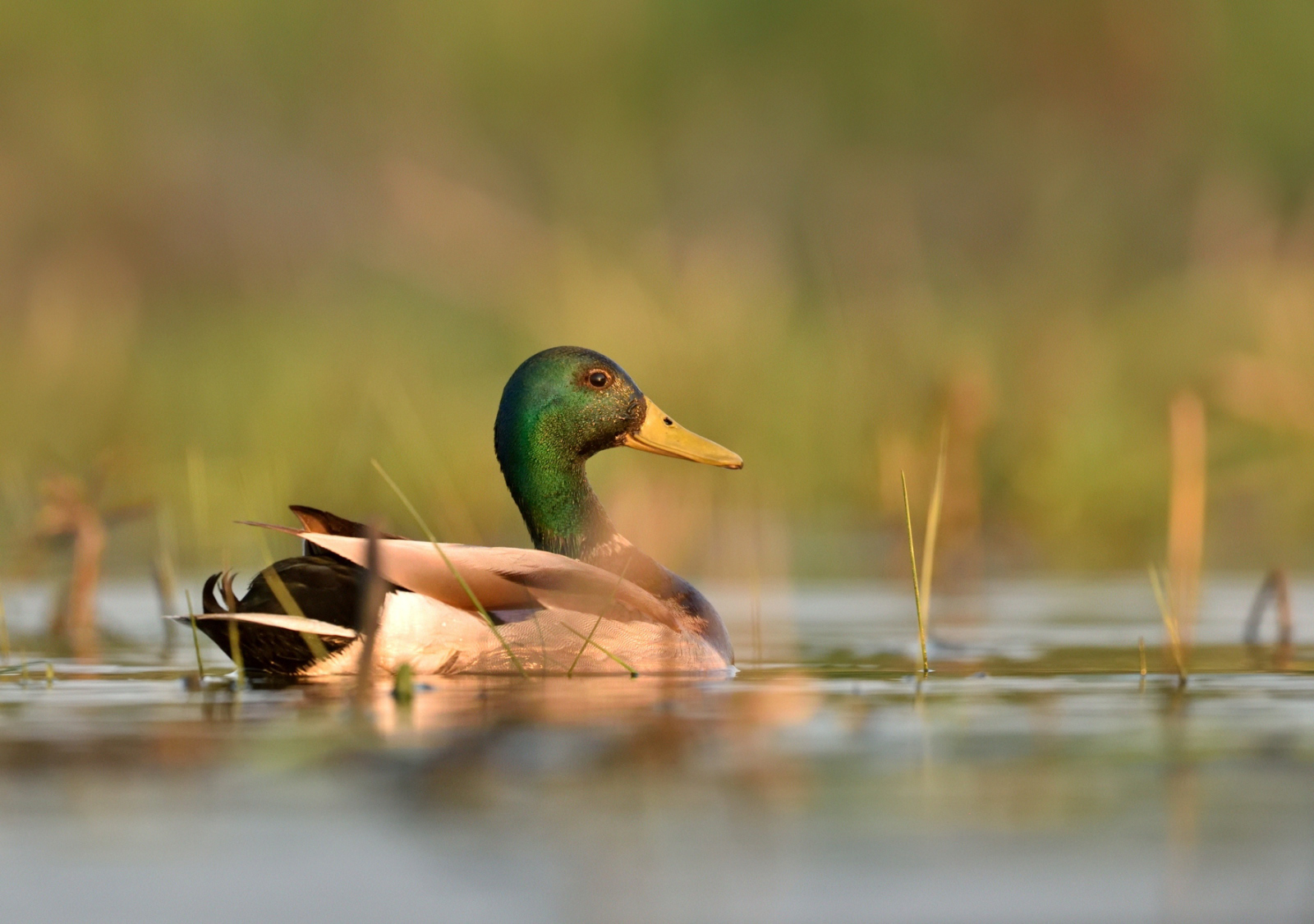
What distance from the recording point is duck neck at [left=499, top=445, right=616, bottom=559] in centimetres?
694

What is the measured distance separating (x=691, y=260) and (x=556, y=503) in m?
6.58

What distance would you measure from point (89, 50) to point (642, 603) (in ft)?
56.3

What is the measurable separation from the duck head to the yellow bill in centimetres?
13

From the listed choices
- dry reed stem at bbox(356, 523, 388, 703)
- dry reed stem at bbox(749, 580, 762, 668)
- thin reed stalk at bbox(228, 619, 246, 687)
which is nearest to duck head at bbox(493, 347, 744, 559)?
dry reed stem at bbox(749, 580, 762, 668)

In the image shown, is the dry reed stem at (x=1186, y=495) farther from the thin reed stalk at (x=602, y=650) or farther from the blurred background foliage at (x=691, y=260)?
the thin reed stalk at (x=602, y=650)

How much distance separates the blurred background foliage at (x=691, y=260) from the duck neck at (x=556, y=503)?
0.98 metres

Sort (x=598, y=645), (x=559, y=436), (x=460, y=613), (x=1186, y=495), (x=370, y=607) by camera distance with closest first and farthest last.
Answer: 1. (x=370, y=607)
2. (x=460, y=613)
3. (x=598, y=645)
4. (x=559, y=436)
5. (x=1186, y=495)

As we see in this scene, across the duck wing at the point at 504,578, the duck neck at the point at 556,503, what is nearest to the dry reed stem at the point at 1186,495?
the duck neck at the point at 556,503

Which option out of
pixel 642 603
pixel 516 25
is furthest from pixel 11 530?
pixel 516 25

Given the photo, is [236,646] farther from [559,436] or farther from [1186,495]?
[1186,495]

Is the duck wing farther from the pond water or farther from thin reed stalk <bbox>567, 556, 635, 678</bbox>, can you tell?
the pond water

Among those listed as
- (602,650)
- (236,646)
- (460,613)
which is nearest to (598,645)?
(602,650)

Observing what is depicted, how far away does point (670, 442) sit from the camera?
719 cm

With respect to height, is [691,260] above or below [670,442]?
above
